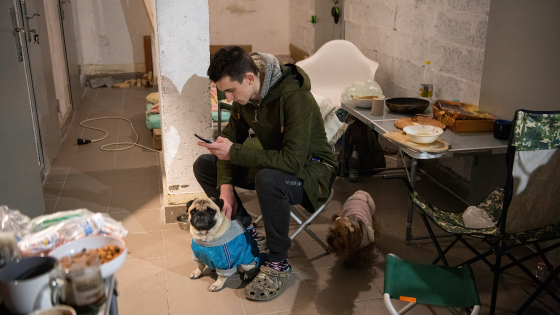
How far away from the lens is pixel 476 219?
7.83ft

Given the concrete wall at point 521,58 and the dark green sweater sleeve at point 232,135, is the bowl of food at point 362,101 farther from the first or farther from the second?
the dark green sweater sleeve at point 232,135

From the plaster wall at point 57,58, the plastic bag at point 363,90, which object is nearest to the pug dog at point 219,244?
the plastic bag at point 363,90

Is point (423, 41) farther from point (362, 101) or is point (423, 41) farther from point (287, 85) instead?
point (287, 85)

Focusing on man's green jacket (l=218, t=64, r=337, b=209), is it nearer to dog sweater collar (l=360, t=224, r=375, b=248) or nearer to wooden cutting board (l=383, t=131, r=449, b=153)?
dog sweater collar (l=360, t=224, r=375, b=248)

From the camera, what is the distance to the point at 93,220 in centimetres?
140

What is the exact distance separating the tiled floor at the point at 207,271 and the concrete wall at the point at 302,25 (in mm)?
3010

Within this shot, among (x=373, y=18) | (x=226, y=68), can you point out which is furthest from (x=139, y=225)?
(x=373, y=18)

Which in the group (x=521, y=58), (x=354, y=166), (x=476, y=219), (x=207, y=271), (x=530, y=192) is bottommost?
(x=207, y=271)

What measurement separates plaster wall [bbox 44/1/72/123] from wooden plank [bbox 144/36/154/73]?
191 centimetres

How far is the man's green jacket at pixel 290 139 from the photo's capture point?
2.33 metres

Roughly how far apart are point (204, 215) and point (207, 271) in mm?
545

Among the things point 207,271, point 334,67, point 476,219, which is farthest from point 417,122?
point 334,67

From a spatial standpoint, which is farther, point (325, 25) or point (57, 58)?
point (325, 25)

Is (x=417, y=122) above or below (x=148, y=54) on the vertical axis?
above
